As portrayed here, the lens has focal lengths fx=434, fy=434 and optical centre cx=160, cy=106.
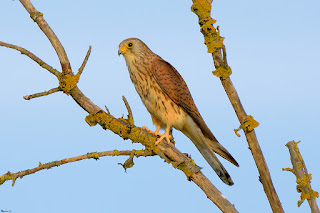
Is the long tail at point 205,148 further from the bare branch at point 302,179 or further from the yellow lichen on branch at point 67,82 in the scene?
the yellow lichen on branch at point 67,82

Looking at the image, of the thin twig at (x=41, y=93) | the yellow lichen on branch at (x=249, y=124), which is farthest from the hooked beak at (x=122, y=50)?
the yellow lichen on branch at (x=249, y=124)

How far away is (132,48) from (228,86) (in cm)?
153

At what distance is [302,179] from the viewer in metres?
3.50

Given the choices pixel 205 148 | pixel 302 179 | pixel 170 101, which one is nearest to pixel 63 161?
pixel 170 101

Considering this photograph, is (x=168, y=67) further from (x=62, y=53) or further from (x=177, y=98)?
(x=62, y=53)

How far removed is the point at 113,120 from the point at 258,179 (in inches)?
54.2

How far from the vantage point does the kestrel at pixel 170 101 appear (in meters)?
4.27

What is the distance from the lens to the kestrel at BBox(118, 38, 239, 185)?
14.0 feet

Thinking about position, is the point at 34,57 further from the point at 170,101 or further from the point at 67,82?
the point at 170,101

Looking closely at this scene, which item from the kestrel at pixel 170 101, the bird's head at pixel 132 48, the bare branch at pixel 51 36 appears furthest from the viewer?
the bird's head at pixel 132 48

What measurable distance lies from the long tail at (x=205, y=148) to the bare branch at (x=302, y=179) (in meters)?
0.68

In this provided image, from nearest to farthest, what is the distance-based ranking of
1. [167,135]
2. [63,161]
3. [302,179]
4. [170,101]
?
[302,179] < [63,161] < [167,135] < [170,101]

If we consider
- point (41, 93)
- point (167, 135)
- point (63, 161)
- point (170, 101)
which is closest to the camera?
point (63, 161)

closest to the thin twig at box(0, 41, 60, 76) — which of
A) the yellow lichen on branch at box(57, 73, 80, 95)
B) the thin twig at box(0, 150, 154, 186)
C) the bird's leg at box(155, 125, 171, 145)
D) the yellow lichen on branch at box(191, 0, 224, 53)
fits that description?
the yellow lichen on branch at box(57, 73, 80, 95)
